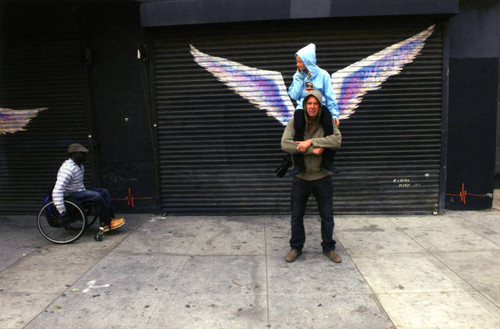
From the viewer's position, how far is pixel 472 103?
5.92 meters

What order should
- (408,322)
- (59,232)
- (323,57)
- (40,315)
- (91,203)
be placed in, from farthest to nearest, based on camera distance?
(323,57) → (59,232) → (91,203) → (40,315) → (408,322)

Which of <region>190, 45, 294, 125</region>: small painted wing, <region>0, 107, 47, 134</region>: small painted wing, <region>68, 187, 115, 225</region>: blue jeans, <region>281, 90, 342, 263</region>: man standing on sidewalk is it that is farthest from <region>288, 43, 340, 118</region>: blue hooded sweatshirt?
<region>0, 107, 47, 134</region>: small painted wing

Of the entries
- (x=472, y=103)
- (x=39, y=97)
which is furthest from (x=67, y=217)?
(x=472, y=103)

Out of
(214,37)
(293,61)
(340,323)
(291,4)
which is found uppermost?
(291,4)

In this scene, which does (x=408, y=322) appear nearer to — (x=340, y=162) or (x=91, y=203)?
(x=340, y=162)

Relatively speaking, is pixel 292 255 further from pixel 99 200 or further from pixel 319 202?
pixel 99 200

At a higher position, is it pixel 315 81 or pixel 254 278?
pixel 315 81

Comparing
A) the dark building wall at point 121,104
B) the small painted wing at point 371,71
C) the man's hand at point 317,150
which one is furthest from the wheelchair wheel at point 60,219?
the small painted wing at point 371,71

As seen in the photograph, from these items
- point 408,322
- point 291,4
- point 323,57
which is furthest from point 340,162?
point 408,322

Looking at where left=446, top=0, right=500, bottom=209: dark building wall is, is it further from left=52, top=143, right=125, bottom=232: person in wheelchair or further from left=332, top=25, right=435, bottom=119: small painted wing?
left=52, top=143, right=125, bottom=232: person in wheelchair

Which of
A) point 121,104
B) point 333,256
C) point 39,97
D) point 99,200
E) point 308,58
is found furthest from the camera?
point 39,97

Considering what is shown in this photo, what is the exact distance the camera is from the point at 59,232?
17.8 ft

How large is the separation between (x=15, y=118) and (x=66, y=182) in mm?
2610

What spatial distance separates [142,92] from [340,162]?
364 centimetres
